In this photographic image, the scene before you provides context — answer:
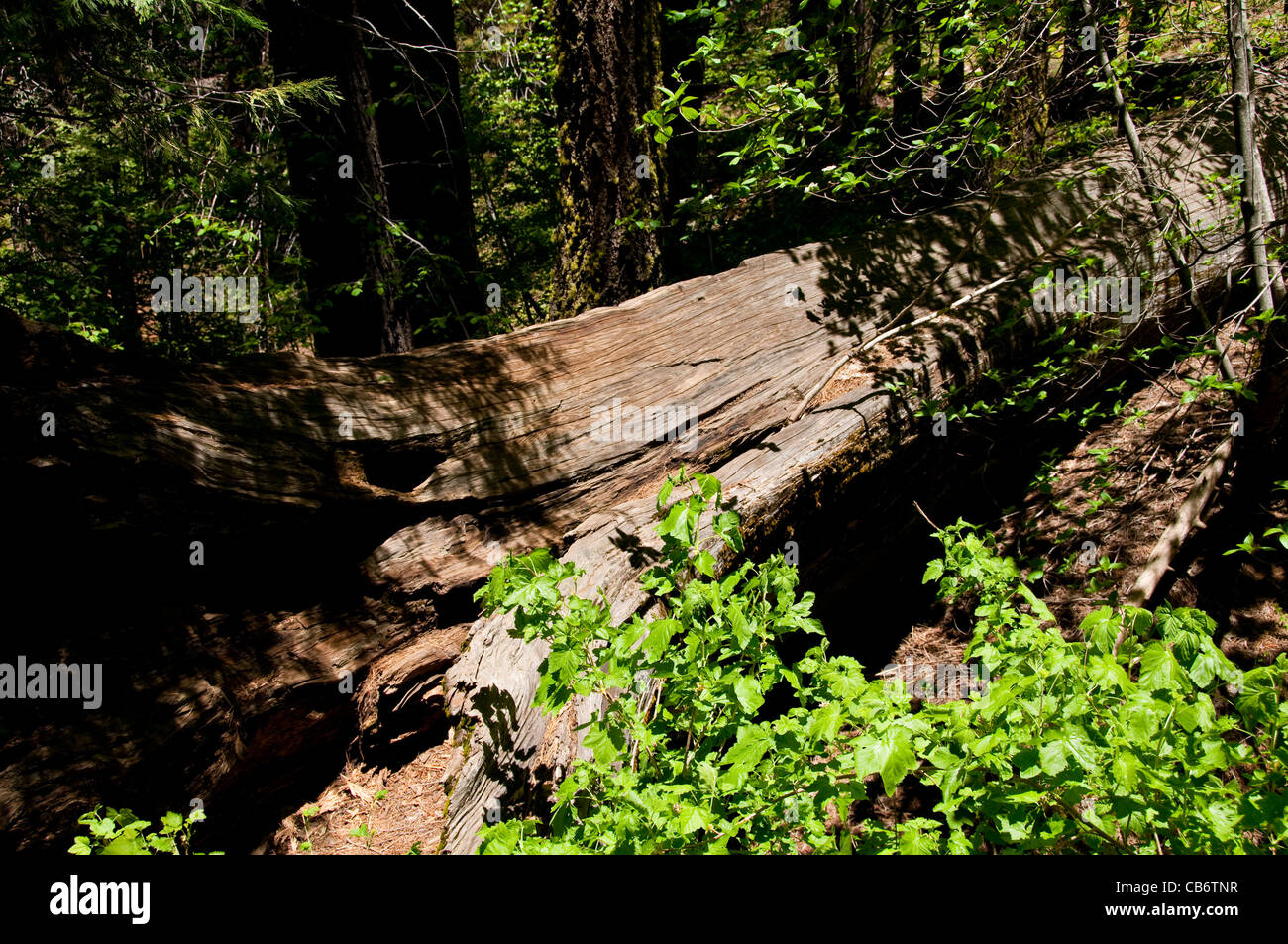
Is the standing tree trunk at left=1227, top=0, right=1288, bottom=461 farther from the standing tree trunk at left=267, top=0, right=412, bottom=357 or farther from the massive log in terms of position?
the standing tree trunk at left=267, top=0, right=412, bottom=357

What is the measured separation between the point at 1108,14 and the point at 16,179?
30.7ft

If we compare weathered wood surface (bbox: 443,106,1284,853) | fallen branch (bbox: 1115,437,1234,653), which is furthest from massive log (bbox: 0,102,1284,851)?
fallen branch (bbox: 1115,437,1234,653)

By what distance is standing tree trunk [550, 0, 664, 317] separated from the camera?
4.92m

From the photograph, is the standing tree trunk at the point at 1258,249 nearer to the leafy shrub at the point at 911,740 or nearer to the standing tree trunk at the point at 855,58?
the standing tree trunk at the point at 855,58

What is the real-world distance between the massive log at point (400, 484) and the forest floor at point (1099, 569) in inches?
9.0

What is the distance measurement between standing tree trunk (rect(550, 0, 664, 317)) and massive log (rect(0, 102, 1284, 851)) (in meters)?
0.95

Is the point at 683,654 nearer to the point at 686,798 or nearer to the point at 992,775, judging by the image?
the point at 686,798

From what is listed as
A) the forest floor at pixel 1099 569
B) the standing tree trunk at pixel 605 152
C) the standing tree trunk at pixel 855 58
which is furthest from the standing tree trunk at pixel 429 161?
the forest floor at pixel 1099 569

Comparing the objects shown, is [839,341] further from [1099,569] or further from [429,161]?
[429,161]

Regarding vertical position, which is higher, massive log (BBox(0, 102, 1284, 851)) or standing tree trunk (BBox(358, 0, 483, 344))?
standing tree trunk (BBox(358, 0, 483, 344))

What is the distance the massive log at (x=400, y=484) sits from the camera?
108 inches

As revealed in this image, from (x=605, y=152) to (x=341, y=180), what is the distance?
6.90ft
